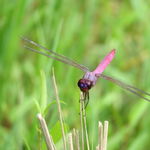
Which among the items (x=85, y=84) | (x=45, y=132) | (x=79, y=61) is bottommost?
(x=79, y=61)

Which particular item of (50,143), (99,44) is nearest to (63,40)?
(99,44)

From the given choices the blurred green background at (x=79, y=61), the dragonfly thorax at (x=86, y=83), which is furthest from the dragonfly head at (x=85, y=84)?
the blurred green background at (x=79, y=61)

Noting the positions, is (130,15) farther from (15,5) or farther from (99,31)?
(15,5)

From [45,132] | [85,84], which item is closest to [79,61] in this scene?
[85,84]

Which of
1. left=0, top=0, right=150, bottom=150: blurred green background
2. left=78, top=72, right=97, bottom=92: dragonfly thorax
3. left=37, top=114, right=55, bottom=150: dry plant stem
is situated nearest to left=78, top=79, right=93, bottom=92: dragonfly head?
left=78, top=72, right=97, bottom=92: dragonfly thorax

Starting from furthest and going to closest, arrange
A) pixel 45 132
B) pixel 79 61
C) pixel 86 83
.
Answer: pixel 79 61
pixel 86 83
pixel 45 132

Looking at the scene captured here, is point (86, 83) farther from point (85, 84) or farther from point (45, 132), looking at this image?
point (45, 132)

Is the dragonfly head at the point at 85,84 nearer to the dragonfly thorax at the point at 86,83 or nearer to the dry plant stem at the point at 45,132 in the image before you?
the dragonfly thorax at the point at 86,83

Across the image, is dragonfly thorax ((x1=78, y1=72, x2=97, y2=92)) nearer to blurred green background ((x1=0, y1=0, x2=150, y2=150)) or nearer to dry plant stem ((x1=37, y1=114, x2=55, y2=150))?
dry plant stem ((x1=37, y1=114, x2=55, y2=150))

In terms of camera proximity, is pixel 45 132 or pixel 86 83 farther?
pixel 86 83
